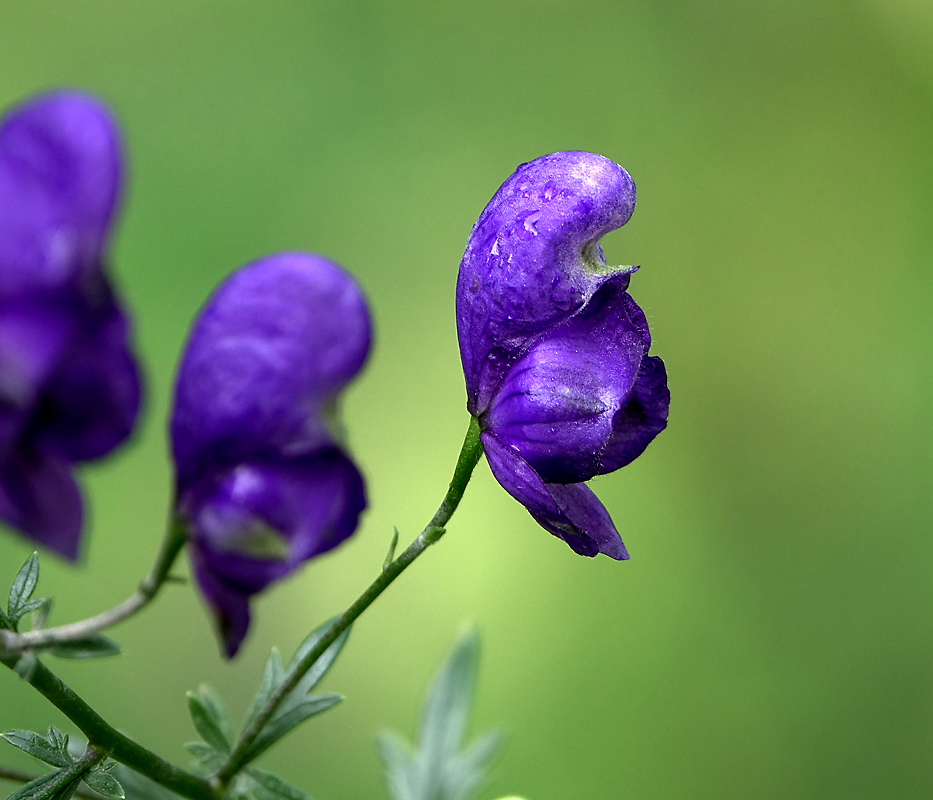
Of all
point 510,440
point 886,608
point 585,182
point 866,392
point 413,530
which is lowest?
point 413,530

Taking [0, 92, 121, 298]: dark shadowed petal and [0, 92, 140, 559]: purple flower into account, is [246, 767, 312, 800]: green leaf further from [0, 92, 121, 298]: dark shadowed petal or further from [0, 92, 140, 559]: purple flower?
[0, 92, 121, 298]: dark shadowed petal

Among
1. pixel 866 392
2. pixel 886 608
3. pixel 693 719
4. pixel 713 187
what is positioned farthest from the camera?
pixel 713 187

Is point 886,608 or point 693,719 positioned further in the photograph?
point 886,608

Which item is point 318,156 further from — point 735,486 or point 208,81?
point 735,486

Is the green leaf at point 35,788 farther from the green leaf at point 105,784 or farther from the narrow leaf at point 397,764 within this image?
the narrow leaf at point 397,764

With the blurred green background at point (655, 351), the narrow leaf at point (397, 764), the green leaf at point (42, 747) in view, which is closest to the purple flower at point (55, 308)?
the green leaf at point (42, 747)

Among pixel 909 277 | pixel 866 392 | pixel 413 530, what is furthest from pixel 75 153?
pixel 909 277
